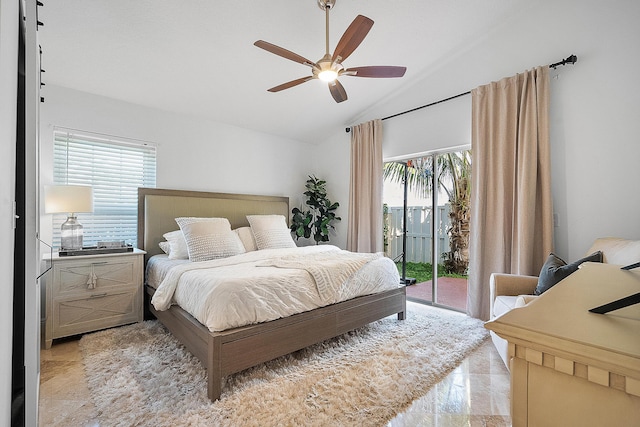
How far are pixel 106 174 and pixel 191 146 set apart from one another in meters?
1.00

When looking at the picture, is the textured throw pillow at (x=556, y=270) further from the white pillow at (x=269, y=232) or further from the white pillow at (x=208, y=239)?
the white pillow at (x=208, y=239)

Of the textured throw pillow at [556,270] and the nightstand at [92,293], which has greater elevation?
the textured throw pillow at [556,270]

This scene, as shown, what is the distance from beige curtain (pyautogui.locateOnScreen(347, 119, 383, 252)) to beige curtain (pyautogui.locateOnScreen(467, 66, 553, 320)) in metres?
1.30

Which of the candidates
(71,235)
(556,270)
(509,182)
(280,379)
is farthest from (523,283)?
(71,235)

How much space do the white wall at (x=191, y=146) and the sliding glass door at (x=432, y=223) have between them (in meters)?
1.77

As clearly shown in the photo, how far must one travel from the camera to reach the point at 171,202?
3537 mm

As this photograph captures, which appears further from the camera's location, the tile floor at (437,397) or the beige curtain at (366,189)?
the beige curtain at (366,189)

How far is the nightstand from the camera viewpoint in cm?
249

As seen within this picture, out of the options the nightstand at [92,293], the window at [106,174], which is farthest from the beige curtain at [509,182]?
the window at [106,174]

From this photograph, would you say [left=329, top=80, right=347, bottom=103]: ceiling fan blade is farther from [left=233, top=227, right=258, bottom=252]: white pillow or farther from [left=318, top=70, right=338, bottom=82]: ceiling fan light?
[left=233, top=227, right=258, bottom=252]: white pillow

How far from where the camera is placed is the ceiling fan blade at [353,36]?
1876mm

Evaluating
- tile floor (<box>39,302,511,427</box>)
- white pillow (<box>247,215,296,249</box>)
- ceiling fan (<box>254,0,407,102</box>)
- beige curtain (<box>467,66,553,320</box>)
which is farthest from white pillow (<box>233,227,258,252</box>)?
beige curtain (<box>467,66,553,320</box>)

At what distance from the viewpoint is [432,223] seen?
150 inches

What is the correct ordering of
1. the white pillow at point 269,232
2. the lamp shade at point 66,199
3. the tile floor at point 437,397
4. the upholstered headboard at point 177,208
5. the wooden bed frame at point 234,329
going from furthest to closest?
the white pillow at point 269,232
the upholstered headboard at point 177,208
the lamp shade at point 66,199
the wooden bed frame at point 234,329
the tile floor at point 437,397
